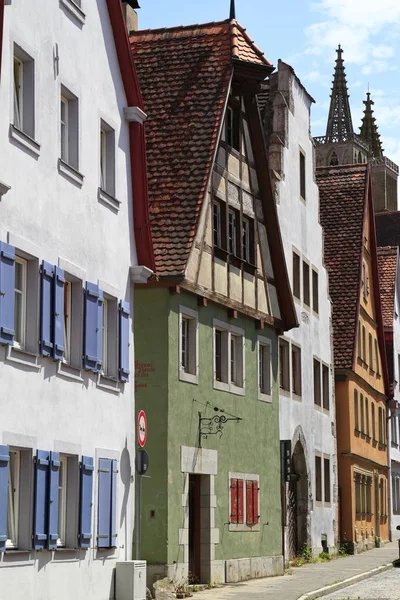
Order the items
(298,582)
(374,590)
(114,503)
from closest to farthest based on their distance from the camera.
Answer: (114,503), (374,590), (298,582)

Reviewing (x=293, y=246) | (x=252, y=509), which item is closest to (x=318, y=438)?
(x=293, y=246)

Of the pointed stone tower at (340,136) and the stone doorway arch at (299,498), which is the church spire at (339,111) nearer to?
the pointed stone tower at (340,136)

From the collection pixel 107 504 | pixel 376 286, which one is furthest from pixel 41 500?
pixel 376 286

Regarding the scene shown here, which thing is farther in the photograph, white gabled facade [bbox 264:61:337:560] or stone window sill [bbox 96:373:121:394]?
white gabled facade [bbox 264:61:337:560]

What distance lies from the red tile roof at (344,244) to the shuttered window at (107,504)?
2129cm

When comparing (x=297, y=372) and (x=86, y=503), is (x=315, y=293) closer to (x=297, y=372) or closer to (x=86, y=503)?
(x=297, y=372)

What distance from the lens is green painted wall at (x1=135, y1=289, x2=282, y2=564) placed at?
22.6 metres

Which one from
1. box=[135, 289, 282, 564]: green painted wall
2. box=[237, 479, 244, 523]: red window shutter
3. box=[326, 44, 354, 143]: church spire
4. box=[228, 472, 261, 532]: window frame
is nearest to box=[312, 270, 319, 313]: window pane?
box=[135, 289, 282, 564]: green painted wall

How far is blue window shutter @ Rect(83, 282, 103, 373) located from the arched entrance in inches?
589

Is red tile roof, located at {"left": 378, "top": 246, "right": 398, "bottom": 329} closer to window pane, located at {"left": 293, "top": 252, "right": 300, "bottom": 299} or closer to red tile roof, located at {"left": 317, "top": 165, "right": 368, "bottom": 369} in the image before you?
red tile roof, located at {"left": 317, "top": 165, "right": 368, "bottom": 369}

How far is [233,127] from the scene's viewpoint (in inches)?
1059

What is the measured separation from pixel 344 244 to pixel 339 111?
402ft

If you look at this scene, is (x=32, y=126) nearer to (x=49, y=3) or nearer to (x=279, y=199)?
(x=49, y=3)

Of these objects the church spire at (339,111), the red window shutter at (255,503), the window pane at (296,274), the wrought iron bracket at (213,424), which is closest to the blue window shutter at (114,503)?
the wrought iron bracket at (213,424)
